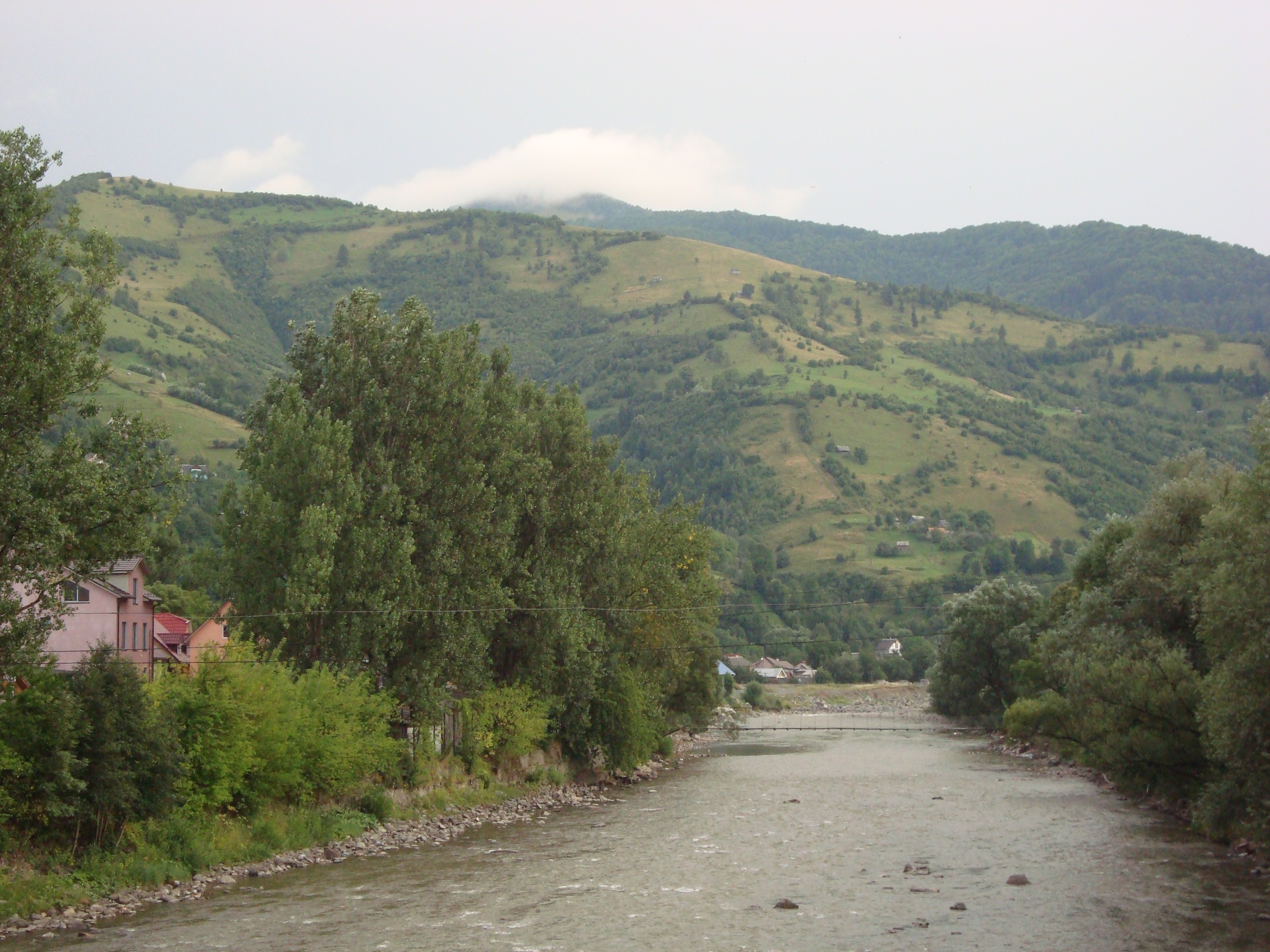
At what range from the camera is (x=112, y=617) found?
164 feet

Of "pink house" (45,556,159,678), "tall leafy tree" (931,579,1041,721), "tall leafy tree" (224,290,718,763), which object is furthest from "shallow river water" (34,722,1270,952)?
"tall leafy tree" (931,579,1041,721)

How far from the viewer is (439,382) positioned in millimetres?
42750

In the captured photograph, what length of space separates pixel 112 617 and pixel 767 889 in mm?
32231

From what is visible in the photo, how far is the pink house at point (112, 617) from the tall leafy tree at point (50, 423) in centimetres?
2144

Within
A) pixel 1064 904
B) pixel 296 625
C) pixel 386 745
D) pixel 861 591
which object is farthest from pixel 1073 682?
pixel 861 591

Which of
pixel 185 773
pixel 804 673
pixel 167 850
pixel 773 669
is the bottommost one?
pixel 804 673

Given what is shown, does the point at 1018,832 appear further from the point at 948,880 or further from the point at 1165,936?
the point at 1165,936

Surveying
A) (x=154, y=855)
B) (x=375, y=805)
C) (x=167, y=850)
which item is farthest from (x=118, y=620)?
(x=154, y=855)

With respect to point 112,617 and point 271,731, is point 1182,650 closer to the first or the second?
point 271,731

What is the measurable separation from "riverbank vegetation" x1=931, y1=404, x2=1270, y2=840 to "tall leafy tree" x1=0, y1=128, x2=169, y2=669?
2697 cm

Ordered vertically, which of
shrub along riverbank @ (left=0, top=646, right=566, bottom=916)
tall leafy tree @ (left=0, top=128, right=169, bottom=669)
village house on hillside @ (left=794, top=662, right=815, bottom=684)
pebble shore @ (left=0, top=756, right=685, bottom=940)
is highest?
tall leafy tree @ (left=0, top=128, right=169, bottom=669)

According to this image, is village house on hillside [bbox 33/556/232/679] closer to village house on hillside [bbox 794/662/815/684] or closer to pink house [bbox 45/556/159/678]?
pink house [bbox 45/556/159/678]

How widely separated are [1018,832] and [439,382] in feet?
82.9

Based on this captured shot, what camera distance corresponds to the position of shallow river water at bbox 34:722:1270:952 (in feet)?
82.1
